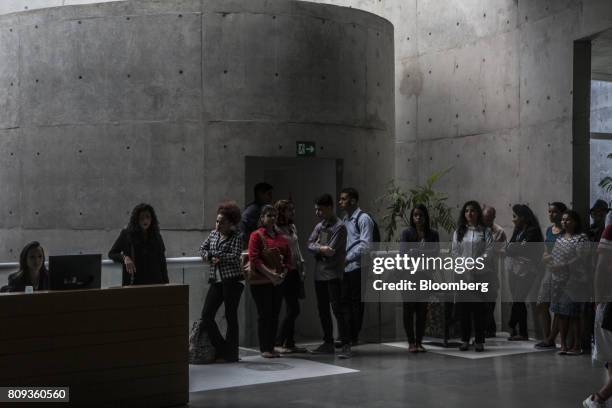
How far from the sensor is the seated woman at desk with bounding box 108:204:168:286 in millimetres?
8539

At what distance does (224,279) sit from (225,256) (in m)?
0.25

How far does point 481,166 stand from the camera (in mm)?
12500

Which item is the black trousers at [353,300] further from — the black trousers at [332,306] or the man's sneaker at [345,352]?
the man's sneaker at [345,352]

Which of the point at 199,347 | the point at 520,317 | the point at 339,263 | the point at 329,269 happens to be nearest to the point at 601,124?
the point at 520,317

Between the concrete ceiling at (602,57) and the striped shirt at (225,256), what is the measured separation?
5.42 meters

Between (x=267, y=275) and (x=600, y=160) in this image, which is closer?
(x=267, y=275)

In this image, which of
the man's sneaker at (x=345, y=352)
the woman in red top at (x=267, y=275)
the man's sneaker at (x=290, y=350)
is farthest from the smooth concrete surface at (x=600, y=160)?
the woman in red top at (x=267, y=275)

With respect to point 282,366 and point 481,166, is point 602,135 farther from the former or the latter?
point 282,366

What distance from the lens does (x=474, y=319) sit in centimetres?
987

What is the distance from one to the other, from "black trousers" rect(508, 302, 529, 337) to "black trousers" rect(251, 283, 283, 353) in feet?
11.6

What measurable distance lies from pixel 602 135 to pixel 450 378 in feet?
19.7

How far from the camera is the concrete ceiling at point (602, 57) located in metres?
10.9

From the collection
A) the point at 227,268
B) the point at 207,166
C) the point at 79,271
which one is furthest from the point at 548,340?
the point at 79,271

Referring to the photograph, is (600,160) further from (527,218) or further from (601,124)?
(527,218)
